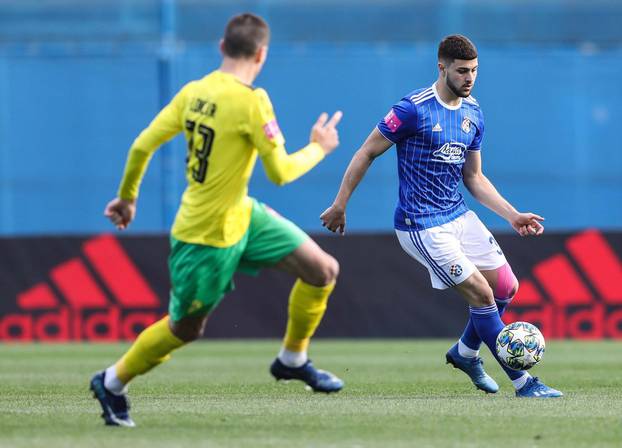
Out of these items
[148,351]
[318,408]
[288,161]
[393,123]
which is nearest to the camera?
[288,161]

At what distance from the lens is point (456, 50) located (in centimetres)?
876

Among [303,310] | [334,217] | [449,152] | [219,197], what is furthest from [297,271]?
[449,152]

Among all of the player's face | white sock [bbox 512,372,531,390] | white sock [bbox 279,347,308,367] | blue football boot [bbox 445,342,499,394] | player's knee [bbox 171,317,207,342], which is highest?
the player's face

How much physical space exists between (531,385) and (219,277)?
261 cm

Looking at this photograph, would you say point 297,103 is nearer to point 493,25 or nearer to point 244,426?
point 493,25

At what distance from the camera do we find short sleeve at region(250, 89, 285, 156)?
267 inches

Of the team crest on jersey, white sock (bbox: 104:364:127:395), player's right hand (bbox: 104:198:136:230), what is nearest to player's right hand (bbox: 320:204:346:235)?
the team crest on jersey

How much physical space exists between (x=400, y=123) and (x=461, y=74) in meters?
0.49

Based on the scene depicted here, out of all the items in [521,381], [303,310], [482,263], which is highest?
[303,310]

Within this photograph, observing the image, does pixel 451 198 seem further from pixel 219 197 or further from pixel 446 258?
pixel 219 197

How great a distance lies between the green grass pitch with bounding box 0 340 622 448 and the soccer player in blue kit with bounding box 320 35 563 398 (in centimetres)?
49

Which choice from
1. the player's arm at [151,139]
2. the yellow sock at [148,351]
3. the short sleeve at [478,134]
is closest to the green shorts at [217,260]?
the yellow sock at [148,351]

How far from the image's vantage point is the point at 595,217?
778 inches

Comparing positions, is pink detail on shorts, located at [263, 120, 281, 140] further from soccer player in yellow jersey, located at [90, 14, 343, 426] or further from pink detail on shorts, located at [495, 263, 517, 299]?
pink detail on shorts, located at [495, 263, 517, 299]
